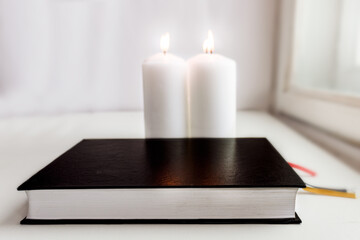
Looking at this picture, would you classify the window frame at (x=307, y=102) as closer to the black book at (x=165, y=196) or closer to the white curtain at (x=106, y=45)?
the white curtain at (x=106, y=45)

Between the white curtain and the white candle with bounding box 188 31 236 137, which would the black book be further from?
the white curtain

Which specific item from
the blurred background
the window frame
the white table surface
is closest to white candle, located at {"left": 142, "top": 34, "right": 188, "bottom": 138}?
the white table surface

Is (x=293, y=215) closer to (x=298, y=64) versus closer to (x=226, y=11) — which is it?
(x=298, y=64)

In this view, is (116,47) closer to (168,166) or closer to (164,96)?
(164,96)

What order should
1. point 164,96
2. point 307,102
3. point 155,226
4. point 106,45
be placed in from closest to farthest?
point 155,226, point 164,96, point 307,102, point 106,45

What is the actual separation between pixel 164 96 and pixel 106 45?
0.62 m

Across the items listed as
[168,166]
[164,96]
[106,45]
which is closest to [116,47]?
[106,45]

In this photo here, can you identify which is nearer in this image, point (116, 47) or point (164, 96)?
point (164, 96)

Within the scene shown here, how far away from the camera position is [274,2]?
105 centimetres

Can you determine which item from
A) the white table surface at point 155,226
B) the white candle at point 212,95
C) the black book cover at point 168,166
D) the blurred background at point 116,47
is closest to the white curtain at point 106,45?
the blurred background at point 116,47

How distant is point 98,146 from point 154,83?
0.16 m

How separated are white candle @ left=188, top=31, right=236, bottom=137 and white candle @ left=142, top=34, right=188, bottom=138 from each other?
22 mm

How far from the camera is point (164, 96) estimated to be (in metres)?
0.55

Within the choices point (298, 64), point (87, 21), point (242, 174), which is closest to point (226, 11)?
point (298, 64)
